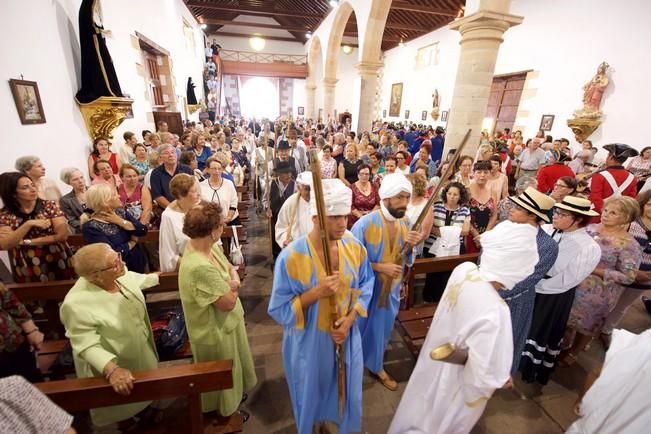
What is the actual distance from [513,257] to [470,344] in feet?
1.76

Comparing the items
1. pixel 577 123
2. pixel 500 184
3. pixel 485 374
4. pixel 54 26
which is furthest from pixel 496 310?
pixel 577 123

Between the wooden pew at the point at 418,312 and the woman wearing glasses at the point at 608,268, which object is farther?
the wooden pew at the point at 418,312

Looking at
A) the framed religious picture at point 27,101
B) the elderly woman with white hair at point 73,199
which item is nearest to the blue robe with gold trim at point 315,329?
the elderly woman with white hair at point 73,199

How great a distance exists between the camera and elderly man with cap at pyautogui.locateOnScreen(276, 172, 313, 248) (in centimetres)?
306

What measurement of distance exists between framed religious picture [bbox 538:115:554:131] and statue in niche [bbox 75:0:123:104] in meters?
11.7

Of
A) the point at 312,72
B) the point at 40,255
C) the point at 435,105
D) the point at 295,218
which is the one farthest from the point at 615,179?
the point at 312,72

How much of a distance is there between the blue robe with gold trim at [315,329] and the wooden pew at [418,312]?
3.15ft

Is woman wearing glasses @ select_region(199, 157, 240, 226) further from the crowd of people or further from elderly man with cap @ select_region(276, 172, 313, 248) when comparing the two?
elderly man with cap @ select_region(276, 172, 313, 248)

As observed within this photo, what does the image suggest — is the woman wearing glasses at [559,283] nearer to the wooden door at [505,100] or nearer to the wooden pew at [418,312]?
the wooden pew at [418,312]

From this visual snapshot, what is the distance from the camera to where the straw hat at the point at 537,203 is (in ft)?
6.55

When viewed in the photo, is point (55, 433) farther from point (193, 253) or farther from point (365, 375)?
point (365, 375)

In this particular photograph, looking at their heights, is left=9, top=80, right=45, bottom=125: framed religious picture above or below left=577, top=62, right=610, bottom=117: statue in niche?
below

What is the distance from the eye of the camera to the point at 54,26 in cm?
380

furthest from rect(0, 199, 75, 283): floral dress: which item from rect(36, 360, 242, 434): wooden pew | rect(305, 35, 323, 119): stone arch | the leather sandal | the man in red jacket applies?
rect(305, 35, 323, 119): stone arch
